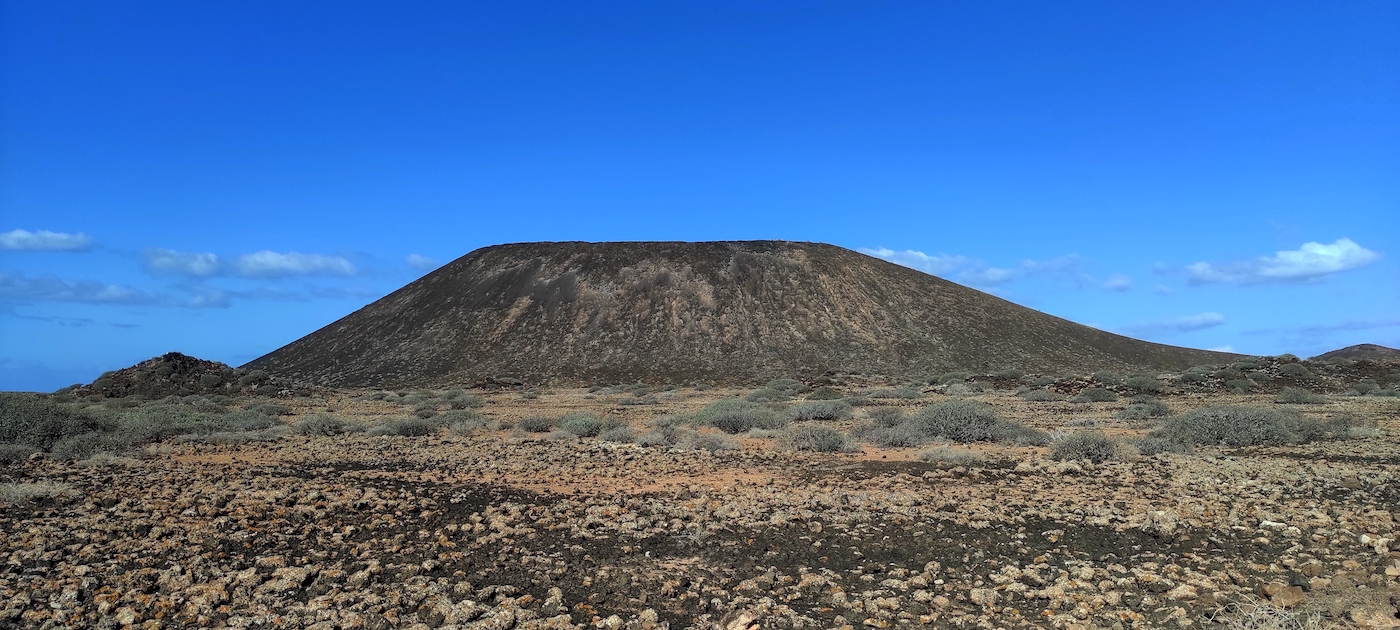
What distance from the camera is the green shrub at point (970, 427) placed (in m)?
14.6

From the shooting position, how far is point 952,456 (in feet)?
38.1

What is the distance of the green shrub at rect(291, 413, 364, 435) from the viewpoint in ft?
56.7

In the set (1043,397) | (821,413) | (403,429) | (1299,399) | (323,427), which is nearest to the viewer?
(403,429)

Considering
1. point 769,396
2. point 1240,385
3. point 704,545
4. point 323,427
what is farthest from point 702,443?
point 1240,385

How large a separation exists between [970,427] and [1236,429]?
4.49m

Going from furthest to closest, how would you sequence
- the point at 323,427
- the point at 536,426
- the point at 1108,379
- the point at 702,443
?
1. the point at 1108,379
2. the point at 536,426
3. the point at 323,427
4. the point at 702,443

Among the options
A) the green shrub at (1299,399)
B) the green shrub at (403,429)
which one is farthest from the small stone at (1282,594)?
the green shrub at (1299,399)

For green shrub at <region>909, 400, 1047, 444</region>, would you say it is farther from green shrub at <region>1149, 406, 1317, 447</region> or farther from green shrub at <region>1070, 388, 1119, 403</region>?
green shrub at <region>1070, 388, 1119, 403</region>

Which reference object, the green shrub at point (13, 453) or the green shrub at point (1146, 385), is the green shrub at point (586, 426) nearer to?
the green shrub at point (13, 453)

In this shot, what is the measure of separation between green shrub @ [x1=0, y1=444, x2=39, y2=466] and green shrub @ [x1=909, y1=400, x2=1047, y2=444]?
15.0 m

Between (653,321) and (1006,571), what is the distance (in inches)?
2180

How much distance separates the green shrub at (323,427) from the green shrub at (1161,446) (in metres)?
15.8

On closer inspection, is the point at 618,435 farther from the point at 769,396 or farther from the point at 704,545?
the point at 769,396

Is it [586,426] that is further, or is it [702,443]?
[586,426]
